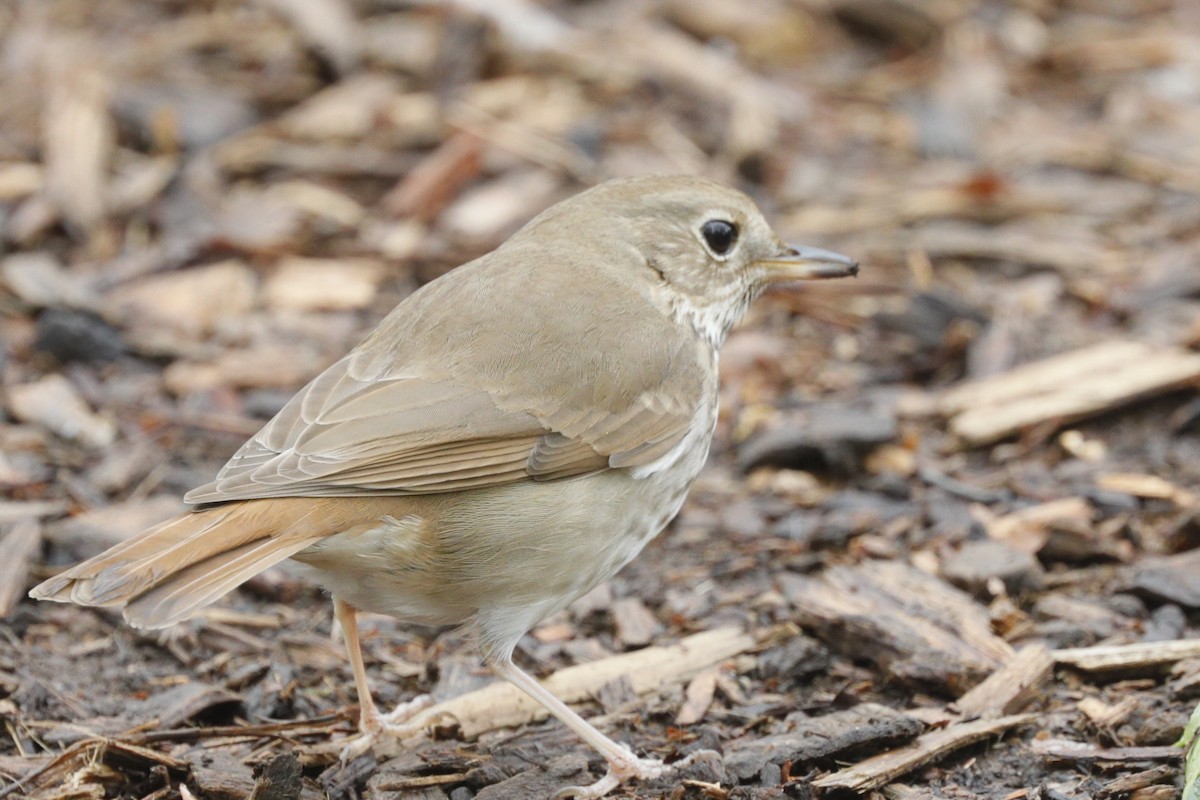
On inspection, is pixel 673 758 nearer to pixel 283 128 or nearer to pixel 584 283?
pixel 584 283

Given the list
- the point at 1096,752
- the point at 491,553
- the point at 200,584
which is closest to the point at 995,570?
Result: the point at 1096,752

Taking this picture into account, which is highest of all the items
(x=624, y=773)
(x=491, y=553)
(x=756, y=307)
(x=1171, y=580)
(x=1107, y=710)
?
(x=491, y=553)

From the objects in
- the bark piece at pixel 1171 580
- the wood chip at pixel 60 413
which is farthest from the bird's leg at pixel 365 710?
the bark piece at pixel 1171 580

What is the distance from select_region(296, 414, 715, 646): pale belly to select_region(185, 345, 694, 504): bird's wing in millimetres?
63

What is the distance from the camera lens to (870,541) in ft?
19.3

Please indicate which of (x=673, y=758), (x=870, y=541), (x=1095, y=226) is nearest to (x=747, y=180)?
(x=1095, y=226)

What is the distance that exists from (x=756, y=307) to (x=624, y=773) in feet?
12.5

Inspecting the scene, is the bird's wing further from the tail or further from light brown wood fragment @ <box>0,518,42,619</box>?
light brown wood fragment @ <box>0,518,42,619</box>

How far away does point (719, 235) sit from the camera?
214 inches

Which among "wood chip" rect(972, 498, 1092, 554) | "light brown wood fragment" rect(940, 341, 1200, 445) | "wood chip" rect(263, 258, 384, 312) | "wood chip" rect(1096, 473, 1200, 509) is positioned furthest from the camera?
"wood chip" rect(263, 258, 384, 312)

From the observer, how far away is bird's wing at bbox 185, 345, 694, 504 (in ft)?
14.2

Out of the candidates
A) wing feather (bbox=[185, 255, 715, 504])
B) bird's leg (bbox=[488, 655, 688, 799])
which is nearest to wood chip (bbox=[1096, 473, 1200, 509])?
wing feather (bbox=[185, 255, 715, 504])

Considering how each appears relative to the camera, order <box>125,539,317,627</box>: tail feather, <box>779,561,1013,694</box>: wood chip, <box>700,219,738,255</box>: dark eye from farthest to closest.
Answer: <box>700,219,738,255</box>: dark eye
<box>779,561,1013,694</box>: wood chip
<box>125,539,317,627</box>: tail feather

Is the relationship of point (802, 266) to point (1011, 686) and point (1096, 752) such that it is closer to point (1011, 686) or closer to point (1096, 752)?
point (1011, 686)
